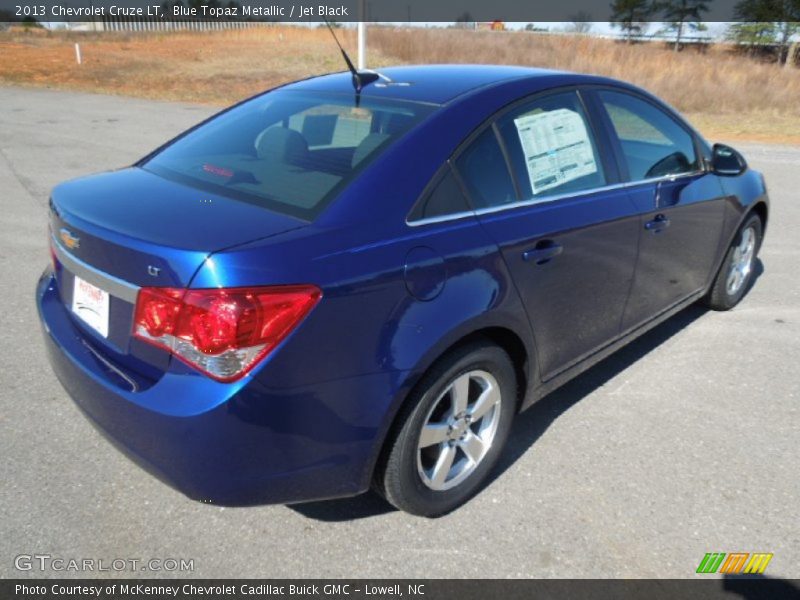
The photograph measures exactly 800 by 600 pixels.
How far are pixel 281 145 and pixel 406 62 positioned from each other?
2793 centimetres

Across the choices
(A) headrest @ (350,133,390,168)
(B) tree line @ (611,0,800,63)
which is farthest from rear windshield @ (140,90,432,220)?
(B) tree line @ (611,0,800,63)

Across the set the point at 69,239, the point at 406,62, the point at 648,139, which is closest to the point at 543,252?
the point at 648,139

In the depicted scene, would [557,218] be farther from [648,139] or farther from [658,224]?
[648,139]

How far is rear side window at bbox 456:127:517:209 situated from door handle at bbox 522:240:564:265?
216 mm

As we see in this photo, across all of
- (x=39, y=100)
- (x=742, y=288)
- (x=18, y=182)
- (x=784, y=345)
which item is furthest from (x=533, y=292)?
(x=39, y=100)

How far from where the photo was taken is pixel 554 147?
3.01m

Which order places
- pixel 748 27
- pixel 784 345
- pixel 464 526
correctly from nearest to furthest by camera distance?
pixel 464 526, pixel 784 345, pixel 748 27

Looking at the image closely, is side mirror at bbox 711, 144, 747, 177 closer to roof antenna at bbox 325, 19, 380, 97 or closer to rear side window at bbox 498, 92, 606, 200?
rear side window at bbox 498, 92, 606, 200

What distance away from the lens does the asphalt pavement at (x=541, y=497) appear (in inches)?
96.7

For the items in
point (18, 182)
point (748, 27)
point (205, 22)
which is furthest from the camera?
point (205, 22)

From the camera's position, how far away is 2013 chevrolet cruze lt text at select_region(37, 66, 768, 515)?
201cm

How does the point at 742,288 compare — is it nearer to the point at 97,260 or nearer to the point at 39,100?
the point at 97,260

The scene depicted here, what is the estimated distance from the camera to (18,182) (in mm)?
8266

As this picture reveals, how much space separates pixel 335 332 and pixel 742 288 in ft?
13.1
